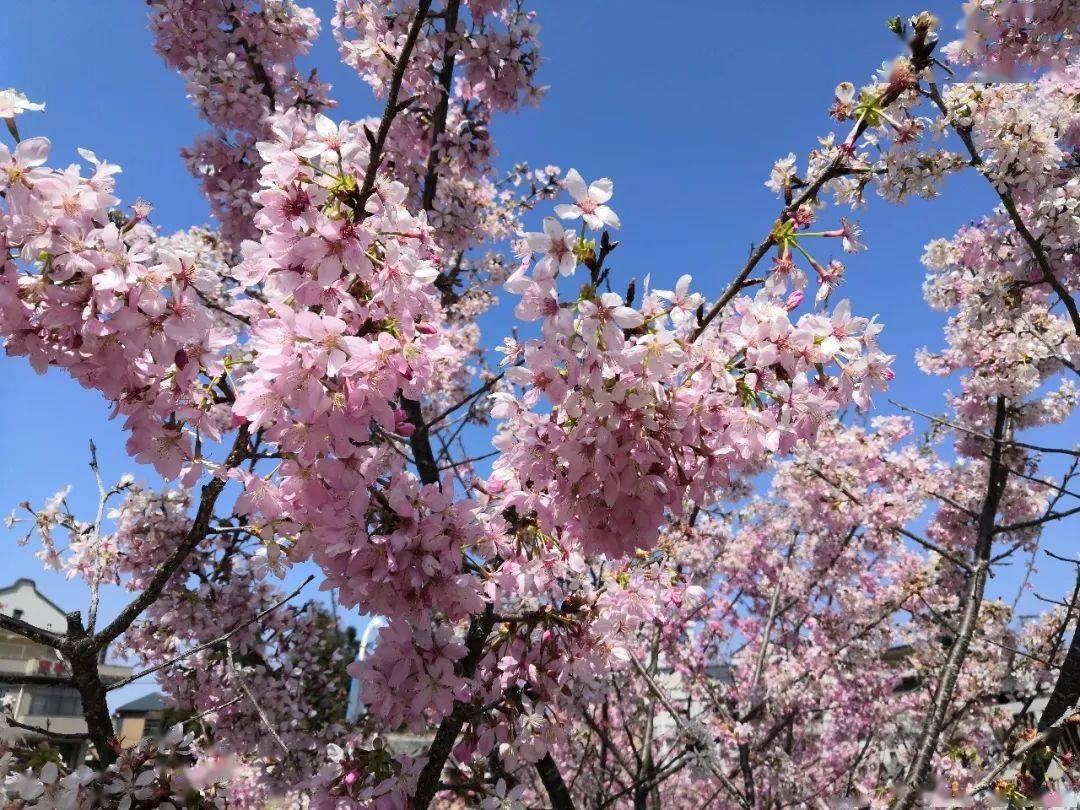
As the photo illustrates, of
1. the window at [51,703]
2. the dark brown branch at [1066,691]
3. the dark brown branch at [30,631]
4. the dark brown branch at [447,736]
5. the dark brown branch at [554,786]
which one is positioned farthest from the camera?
the window at [51,703]

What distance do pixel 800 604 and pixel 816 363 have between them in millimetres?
8891

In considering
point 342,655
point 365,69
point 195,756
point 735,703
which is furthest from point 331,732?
point 735,703

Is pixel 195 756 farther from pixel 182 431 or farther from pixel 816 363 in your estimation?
pixel 816 363

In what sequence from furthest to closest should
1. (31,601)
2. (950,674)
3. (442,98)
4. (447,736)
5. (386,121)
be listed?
(31,601), (442,98), (950,674), (447,736), (386,121)

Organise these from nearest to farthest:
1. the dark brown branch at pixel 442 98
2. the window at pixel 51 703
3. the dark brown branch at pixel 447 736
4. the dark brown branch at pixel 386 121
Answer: the dark brown branch at pixel 386 121
the dark brown branch at pixel 447 736
the dark brown branch at pixel 442 98
the window at pixel 51 703

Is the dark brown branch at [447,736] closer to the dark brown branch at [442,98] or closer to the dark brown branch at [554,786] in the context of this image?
the dark brown branch at [554,786]

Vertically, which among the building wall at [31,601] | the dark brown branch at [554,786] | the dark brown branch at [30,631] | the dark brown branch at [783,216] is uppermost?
the building wall at [31,601]

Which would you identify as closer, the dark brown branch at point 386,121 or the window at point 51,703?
the dark brown branch at point 386,121

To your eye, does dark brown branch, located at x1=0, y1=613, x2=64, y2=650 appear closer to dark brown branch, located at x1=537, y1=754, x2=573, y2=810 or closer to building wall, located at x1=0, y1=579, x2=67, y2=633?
dark brown branch, located at x1=537, y1=754, x2=573, y2=810

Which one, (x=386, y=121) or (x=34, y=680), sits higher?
(x=386, y=121)

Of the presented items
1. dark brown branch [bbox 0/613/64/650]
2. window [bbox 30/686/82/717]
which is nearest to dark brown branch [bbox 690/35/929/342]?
dark brown branch [bbox 0/613/64/650]

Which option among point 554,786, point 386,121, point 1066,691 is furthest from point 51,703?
point 386,121

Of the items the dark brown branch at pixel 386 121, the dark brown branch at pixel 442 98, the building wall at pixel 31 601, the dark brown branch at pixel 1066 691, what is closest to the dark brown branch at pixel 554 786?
the dark brown branch at pixel 1066 691

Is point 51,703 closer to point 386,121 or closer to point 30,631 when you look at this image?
point 30,631
